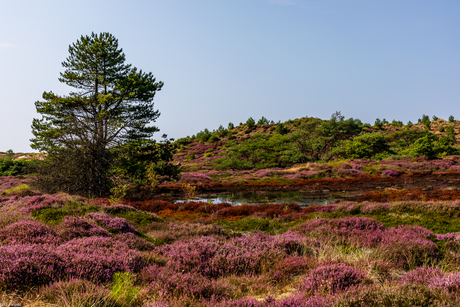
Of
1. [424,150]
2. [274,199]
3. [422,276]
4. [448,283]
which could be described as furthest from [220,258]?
[424,150]

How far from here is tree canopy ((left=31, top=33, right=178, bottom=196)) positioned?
1809 cm

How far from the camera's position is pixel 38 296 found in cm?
314

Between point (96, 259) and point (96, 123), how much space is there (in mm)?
18147

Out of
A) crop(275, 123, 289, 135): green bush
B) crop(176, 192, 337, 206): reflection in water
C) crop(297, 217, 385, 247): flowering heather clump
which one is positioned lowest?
crop(176, 192, 337, 206): reflection in water

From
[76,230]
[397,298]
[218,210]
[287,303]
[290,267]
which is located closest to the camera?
[397,298]

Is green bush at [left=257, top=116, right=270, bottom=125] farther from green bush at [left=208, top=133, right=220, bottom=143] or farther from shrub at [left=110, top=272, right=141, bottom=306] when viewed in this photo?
shrub at [left=110, top=272, right=141, bottom=306]

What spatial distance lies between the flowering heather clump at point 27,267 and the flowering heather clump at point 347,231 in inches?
219

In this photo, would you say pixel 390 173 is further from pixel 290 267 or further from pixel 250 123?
pixel 250 123

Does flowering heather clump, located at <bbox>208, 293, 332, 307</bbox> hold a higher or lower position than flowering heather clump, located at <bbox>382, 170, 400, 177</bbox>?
higher

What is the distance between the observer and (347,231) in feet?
23.8

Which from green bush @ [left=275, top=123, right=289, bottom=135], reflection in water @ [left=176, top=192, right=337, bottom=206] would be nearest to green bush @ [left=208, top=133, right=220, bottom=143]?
green bush @ [left=275, top=123, right=289, bottom=135]

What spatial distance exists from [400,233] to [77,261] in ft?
22.4

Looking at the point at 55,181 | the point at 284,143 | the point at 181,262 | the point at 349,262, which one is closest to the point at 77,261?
the point at 181,262

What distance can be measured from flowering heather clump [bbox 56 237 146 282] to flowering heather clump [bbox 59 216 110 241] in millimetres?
778
